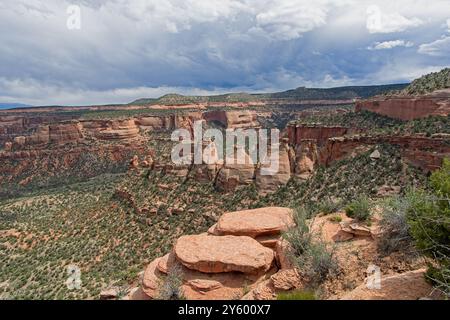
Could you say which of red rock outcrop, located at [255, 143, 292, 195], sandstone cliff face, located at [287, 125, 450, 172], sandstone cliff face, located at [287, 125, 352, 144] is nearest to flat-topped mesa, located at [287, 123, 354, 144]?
sandstone cliff face, located at [287, 125, 352, 144]

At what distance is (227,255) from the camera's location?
40.8 ft

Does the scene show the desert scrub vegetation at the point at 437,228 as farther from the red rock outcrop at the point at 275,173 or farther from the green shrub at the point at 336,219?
the red rock outcrop at the point at 275,173

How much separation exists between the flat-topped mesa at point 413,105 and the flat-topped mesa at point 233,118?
70588mm

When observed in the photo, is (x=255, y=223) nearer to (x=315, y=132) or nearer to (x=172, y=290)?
(x=172, y=290)

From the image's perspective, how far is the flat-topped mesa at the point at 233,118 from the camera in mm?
113625

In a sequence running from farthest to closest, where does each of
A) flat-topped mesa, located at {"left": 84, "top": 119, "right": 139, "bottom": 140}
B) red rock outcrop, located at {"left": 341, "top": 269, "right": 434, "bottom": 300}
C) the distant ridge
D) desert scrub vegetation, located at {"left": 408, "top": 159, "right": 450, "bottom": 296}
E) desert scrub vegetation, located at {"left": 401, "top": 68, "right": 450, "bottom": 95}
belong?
the distant ridge → flat-topped mesa, located at {"left": 84, "top": 119, "right": 139, "bottom": 140} → desert scrub vegetation, located at {"left": 401, "top": 68, "right": 450, "bottom": 95} → red rock outcrop, located at {"left": 341, "top": 269, "right": 434, "bottom": 300} → desert scrub vegetation, located at {"left": 408, "top": 159, "right": 450, "bottom": 296}

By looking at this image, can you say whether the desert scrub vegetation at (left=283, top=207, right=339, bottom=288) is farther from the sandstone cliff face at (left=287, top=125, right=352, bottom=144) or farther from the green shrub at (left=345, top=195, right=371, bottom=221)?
the sandstone cliff face at (left=287, top=125, right=352, bottom=144)

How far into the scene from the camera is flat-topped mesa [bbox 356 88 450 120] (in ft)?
104

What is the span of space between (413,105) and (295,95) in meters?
103

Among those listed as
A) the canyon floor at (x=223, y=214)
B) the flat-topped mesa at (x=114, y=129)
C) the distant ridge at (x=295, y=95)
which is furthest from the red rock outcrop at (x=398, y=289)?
the distant ridge at (x=295, y=95)

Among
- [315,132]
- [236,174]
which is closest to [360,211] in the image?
[236,174]

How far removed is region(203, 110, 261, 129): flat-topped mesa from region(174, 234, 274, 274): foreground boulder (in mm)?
99869
